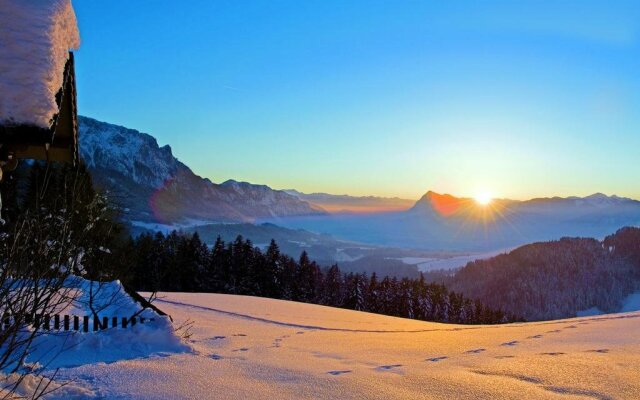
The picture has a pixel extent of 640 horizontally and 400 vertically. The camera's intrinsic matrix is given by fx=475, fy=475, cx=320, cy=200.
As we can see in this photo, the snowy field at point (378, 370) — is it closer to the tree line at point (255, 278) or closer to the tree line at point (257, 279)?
the tree line at point (255, 278)

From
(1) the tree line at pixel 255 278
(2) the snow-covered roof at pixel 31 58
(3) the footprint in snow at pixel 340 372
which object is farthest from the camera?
(1) the tree line at pixel 255 278

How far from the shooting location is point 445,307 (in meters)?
71.6

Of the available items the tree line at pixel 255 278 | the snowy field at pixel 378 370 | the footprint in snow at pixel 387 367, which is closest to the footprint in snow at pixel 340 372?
the snowy field at pixel 378 370

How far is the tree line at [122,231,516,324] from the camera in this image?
53.0m

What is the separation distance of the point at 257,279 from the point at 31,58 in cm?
5328

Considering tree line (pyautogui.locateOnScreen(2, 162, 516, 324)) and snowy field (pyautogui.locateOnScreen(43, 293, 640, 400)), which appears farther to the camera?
tree line (pyautogui.locateOnScreen(2, 162, 516, 324))

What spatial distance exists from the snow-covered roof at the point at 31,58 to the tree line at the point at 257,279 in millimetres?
41211

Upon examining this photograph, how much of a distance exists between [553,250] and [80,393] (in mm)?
199744

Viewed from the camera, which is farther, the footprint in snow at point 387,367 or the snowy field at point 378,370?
the footprint in snow at point 387,367

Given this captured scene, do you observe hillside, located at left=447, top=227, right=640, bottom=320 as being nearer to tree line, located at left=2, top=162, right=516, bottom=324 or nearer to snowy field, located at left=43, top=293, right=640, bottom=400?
tree line, located at left=2, top=162, right=516, bottom=324

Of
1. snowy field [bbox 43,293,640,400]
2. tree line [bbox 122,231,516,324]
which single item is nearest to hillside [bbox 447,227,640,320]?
tree line [bbox 122,231,516,324]

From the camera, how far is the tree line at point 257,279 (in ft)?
174

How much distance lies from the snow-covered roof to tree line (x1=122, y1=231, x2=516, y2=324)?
41.2m

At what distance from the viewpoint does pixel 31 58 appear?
5.30 m
